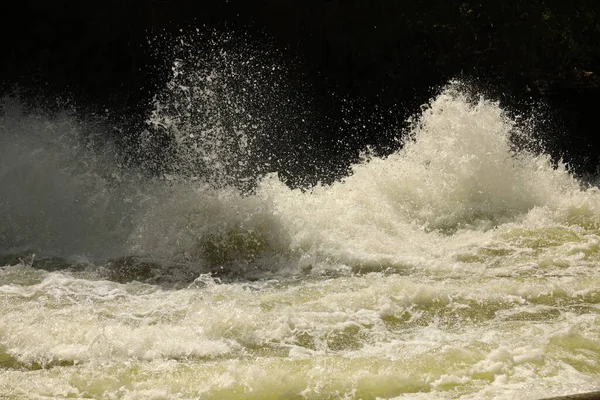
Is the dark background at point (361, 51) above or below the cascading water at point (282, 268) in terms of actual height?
above

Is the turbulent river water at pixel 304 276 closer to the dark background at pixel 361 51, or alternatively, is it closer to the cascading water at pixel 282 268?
the cascading water at pixel 282 268

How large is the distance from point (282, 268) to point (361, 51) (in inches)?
268

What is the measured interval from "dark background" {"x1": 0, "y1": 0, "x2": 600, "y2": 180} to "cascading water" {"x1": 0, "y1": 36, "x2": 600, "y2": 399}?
47.9 inches

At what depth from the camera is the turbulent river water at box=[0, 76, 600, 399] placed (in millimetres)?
4156

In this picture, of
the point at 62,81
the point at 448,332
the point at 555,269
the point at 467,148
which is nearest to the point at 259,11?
the point at 62,81

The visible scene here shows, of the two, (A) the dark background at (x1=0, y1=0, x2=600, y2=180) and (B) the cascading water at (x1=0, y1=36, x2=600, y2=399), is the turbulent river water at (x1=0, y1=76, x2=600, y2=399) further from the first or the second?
(A) the dark background at (x1=0, y1=0, x2=600, y2=180)

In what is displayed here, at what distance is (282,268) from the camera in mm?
6629

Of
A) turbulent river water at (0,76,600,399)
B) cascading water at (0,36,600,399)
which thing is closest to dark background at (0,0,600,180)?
cascading water at (0,36,600,399)

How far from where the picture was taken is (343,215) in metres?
7.63

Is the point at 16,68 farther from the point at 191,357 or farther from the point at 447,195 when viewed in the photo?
the point at 191,357

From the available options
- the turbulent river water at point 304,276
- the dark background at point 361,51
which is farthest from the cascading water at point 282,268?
the dark background at point 361,51

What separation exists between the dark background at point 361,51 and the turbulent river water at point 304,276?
214 cm

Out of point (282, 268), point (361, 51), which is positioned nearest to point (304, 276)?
point (282, 268)

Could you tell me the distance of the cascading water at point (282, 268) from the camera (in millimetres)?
4180
